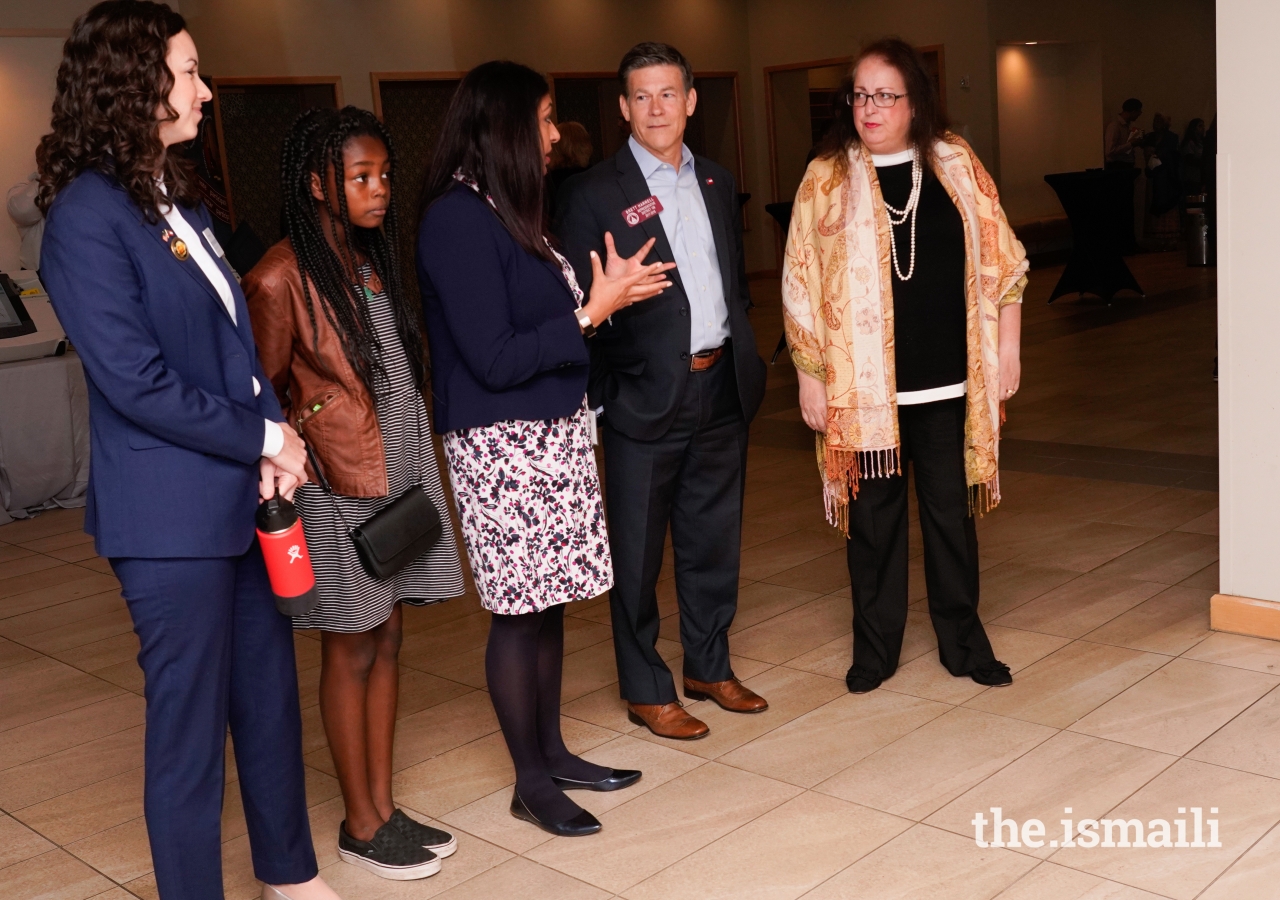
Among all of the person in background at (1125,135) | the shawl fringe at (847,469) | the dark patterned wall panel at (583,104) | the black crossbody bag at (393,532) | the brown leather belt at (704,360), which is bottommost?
the shawl fringe at (847,469)

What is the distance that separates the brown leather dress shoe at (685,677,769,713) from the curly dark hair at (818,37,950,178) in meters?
1.35

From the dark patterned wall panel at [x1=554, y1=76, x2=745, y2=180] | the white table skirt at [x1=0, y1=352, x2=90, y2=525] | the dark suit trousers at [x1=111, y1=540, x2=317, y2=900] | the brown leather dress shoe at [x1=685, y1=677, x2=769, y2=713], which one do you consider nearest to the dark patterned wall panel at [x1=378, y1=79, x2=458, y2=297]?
the dark patterned wall panel at [x1=554, y1=76, x2=745, y2=180]

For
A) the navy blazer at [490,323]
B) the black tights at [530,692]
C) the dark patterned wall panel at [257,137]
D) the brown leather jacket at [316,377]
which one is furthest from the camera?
the dark patterned wall panel at [257,137]

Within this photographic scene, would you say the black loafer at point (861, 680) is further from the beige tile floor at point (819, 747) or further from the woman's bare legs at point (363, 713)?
the woman's bare legs at point (363, 713)

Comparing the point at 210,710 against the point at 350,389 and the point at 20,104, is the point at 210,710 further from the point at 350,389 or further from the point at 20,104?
the point at 20,104

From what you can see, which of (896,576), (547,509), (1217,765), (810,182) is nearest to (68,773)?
(547,509)

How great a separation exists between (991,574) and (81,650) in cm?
306

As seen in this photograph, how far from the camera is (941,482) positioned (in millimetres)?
3223

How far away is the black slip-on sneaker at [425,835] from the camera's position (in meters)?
2.63

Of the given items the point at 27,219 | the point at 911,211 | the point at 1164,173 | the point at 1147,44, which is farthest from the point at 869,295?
the point at 1147,44

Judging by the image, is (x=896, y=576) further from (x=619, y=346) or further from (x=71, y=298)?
(x=71, y=298)

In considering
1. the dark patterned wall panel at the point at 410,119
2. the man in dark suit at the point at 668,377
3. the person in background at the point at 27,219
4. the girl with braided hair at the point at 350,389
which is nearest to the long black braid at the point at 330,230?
the girl with braided hair at the point at 350,389

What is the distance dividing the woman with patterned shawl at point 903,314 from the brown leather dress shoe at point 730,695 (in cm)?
28

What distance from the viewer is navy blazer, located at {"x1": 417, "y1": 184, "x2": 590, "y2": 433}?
246 cm
